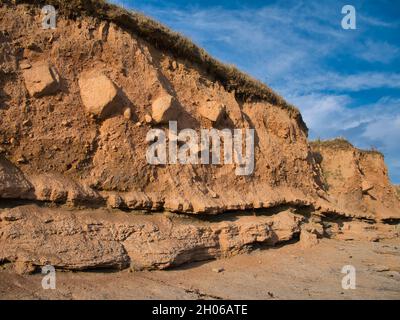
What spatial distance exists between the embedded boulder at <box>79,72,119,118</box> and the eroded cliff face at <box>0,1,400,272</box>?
0.06ft

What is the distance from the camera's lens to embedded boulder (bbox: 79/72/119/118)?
6707 millimetres

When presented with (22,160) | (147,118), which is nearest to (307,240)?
(147,118)

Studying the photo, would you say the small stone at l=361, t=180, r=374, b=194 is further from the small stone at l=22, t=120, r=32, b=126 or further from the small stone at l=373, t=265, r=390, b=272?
the small stone at l=22, t=120, r=32, b=126

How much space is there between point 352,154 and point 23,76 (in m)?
15.8

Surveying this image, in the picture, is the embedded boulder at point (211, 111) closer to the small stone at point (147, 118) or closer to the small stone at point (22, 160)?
the small stone at point (147, 118)

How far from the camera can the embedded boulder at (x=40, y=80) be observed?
6.16 m

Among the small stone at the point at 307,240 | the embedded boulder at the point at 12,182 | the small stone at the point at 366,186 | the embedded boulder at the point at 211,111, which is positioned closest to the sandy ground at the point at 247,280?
the small stone at the point at 307,240

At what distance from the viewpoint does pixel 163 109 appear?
7.70m

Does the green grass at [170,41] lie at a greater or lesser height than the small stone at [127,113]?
greater

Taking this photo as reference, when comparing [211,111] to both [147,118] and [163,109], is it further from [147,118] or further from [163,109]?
[147,118]

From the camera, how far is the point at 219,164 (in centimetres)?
879

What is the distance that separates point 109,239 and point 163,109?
2.84 meters

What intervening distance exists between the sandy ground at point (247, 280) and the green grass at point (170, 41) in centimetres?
428
